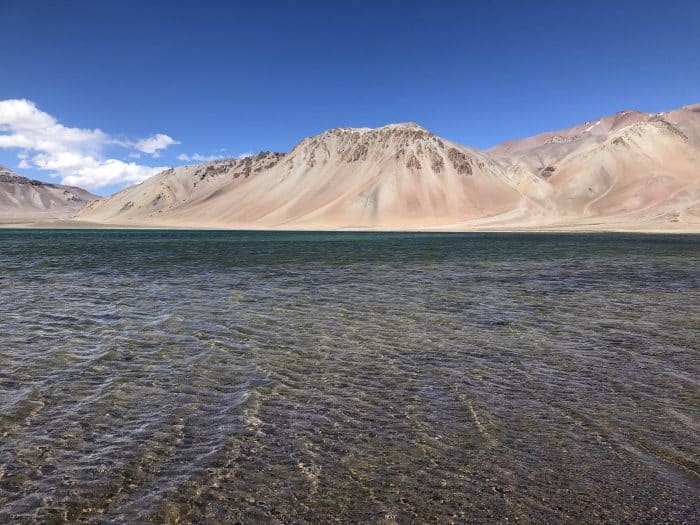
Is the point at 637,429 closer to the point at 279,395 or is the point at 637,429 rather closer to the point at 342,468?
the point at 342,468

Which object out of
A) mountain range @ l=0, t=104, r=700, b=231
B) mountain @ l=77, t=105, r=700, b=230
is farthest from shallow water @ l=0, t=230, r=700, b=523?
mountain @ l=77, t=105, r=700, b=230

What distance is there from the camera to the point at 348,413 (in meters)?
8.45

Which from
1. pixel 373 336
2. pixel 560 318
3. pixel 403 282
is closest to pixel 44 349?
pixel 373 336

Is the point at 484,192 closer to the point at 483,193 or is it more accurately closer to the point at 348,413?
the point at 483,193

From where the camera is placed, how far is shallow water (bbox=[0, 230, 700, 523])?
587cm

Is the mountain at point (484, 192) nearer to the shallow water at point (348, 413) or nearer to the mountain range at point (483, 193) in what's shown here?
the mountain range at point (483, 193)

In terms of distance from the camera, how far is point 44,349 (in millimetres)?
12242

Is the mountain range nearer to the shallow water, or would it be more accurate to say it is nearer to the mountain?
the mountain

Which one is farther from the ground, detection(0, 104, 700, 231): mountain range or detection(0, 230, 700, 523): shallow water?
detection(0, 104, 700, 231): mountain range

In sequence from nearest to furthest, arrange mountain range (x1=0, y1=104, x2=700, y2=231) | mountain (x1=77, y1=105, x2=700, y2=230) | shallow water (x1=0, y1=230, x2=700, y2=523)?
A: shallow water (x1=0, y1=230, x2=700, y2=523), mountain range (x1=0, y1=104, x2=700, y2=231), mountain (x1=77, y1=105, x2=700, y2=230)

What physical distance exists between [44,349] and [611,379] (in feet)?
40.8

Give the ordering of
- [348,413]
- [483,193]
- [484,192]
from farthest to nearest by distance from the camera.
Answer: [484,192] < [483,193] < [348,413]

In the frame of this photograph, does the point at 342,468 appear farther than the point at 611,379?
No

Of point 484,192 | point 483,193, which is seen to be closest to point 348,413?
point 483,193
